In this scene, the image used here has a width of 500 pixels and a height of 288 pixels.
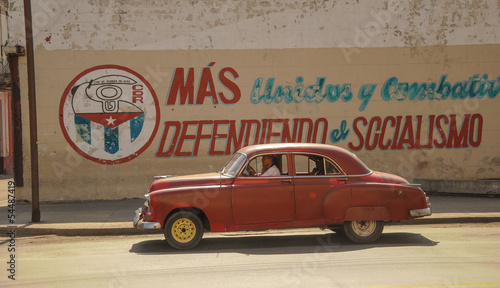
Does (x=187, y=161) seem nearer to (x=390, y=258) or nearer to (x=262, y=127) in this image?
(x=262, y=127)

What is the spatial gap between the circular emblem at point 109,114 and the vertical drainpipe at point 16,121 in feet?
3.61

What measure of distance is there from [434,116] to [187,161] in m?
7.07

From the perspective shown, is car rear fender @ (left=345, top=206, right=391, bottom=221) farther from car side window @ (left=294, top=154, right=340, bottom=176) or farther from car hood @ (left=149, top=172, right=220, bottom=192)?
car hood @ (left=149, top=172, right=220, bottom=192)

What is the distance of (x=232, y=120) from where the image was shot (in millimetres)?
15148

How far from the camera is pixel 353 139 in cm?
1541

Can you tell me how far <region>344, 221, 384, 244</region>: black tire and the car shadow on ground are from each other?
100 mm

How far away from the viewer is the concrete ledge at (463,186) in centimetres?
1377

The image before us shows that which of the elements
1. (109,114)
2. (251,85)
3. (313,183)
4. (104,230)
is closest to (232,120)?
(251,85)

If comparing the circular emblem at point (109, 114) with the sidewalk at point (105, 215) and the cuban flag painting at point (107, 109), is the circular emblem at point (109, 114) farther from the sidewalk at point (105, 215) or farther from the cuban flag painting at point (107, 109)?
the sidewalk at point (105, 215)

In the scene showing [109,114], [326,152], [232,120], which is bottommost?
[326,152]

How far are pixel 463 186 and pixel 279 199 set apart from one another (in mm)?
7603

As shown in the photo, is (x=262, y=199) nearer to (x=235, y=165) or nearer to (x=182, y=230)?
(x=235, y=165)

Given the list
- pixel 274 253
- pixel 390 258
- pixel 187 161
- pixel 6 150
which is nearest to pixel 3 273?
pixel 274 253

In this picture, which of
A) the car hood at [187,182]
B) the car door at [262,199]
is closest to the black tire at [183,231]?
the car hood at [187,182]
